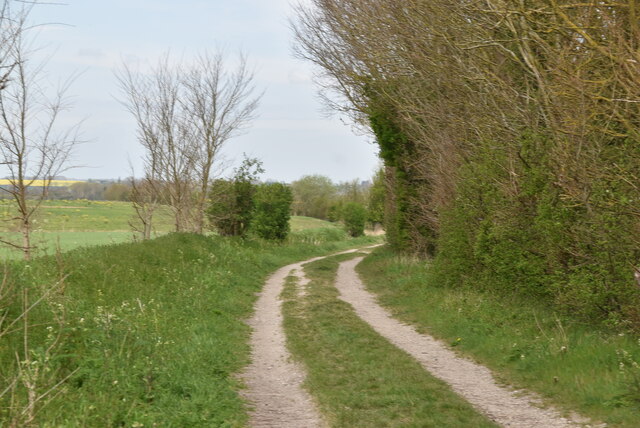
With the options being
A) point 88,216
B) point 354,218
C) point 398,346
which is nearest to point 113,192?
point 88,216

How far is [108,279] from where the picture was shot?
12.8 m

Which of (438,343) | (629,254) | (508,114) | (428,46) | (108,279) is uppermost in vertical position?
(428,46)

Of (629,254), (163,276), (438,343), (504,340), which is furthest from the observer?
(163,276)

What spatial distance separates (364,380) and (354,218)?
52015 mm

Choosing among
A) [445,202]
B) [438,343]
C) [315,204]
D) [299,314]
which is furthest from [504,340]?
[315,204]

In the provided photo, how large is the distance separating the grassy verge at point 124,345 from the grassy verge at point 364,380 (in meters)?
1.20

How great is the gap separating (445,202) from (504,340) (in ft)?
25.1

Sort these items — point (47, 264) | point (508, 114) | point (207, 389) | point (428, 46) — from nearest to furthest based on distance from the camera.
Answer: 1. point (207, 389)
2. point (47, 264)
3. point (508, 114)
4. point (428, 46)

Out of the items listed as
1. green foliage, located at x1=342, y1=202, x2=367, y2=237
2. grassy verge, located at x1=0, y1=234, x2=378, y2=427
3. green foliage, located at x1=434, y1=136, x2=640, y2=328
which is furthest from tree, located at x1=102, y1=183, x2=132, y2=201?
green foliage, located at x1=434, y1=136, x2=640, y2=328

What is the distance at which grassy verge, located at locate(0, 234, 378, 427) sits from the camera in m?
6.21

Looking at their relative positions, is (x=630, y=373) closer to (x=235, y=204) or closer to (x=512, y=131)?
(x=512, y=131)

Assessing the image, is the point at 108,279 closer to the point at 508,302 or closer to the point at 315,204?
the point at 508,302

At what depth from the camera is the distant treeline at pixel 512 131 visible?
8.98 m

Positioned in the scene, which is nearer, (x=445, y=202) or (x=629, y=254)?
(x=629, y=254)
